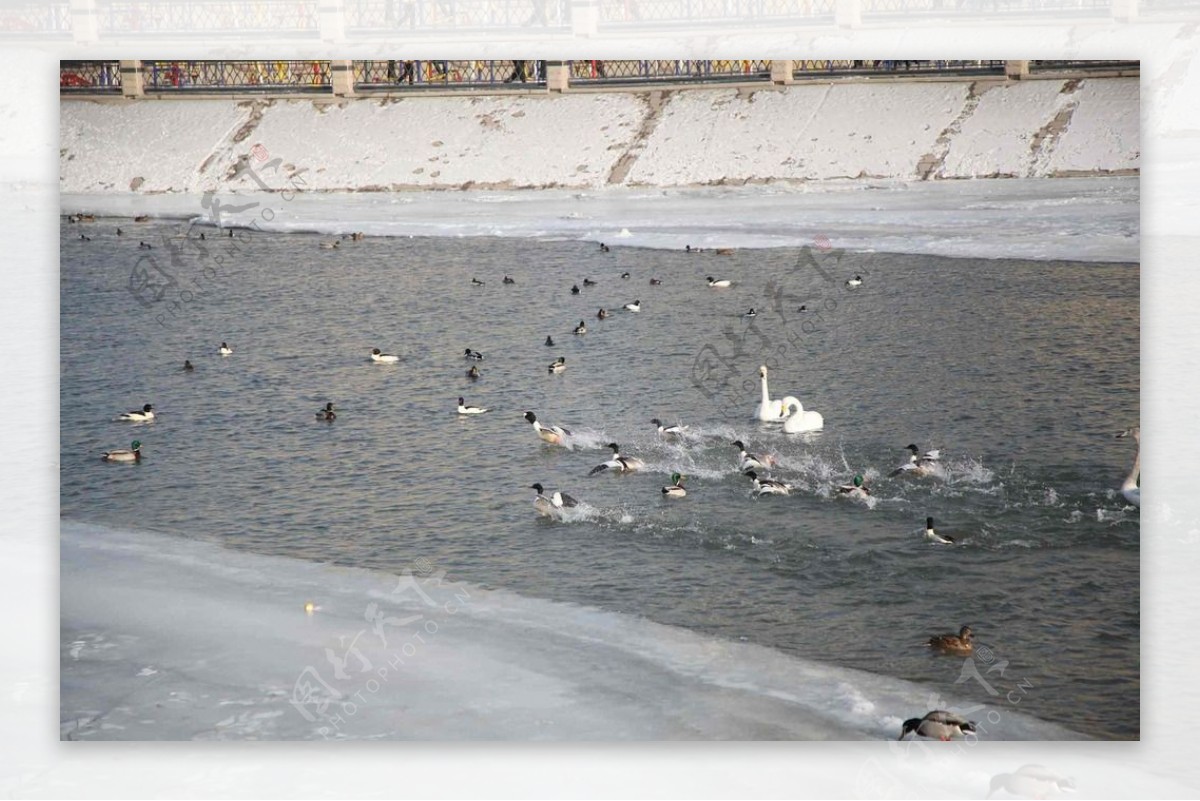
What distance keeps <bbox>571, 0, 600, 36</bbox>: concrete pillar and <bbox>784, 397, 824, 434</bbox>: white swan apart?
9.36 ft

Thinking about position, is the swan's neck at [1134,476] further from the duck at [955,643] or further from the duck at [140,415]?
the duck at [140,415]

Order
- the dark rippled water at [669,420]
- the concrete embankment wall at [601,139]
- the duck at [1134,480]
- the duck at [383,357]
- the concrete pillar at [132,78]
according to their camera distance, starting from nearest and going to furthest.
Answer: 1. the dark rippled water at [669,420]
2. the duck at [1134,480]
3. the concrete pillar at [132,78]
4. the concrete embankment wall at [601,139]
5. the duck at [383,357]

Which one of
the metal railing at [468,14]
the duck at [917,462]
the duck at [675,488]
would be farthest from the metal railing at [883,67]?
the duck at [675,488]

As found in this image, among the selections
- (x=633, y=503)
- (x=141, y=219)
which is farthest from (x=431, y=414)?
(x=141, y=219)

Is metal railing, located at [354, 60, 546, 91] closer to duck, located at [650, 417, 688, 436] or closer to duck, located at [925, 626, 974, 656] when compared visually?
duck, located at [650, 417, 688, 436]

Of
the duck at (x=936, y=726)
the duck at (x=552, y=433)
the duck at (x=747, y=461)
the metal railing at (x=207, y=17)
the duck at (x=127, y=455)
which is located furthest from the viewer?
the duck at (x=552, y=433)

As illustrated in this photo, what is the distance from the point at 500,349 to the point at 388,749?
3509 mm

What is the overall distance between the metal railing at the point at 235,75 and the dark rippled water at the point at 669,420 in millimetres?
980

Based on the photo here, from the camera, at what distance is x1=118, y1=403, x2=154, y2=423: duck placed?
9555 mm

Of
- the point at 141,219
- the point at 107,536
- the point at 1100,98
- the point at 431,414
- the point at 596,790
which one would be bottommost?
the point at 596,790

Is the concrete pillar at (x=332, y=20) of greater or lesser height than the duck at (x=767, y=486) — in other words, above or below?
above

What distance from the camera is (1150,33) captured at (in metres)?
9.69

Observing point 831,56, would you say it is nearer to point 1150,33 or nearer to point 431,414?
point 1150,33
